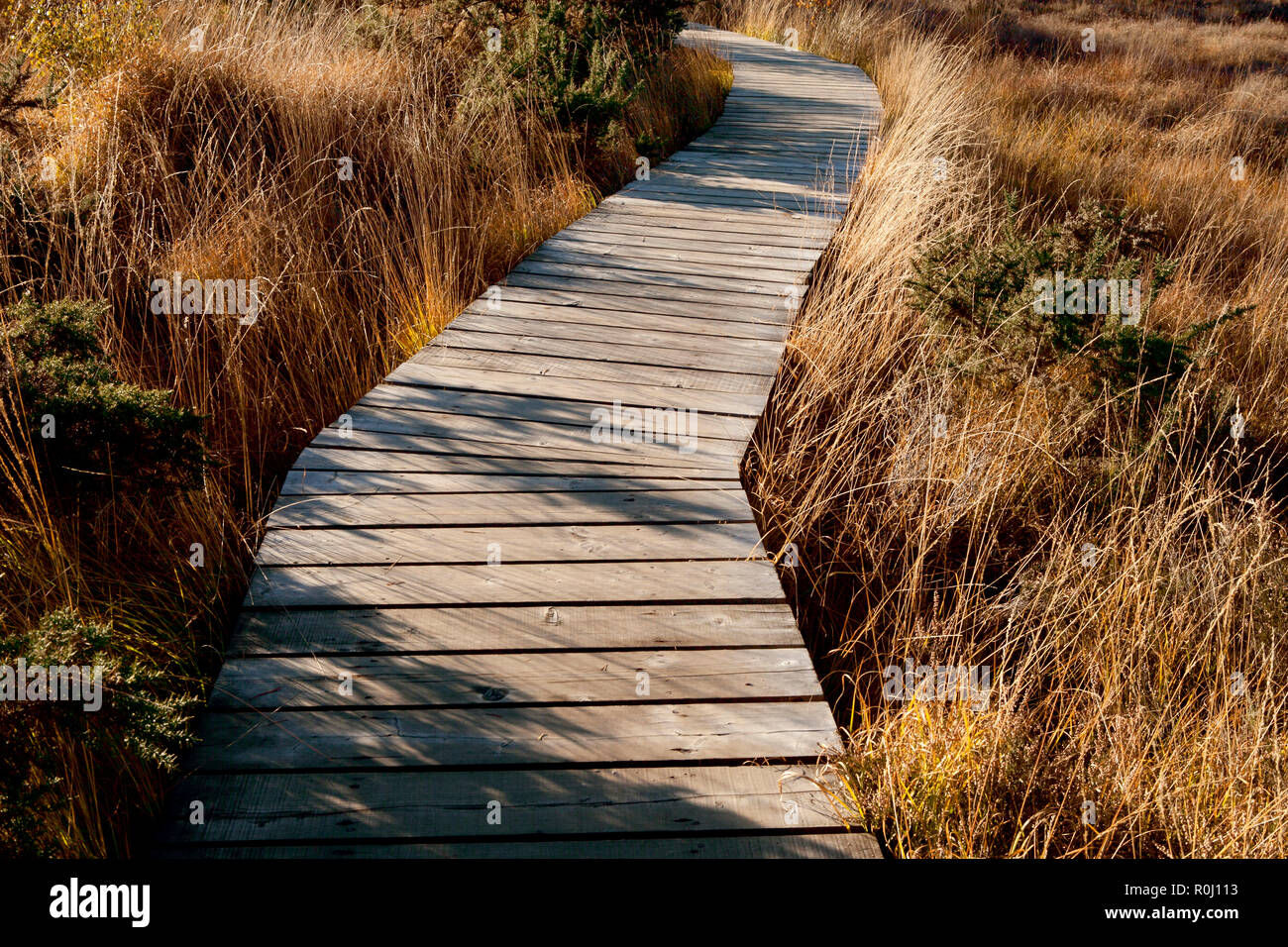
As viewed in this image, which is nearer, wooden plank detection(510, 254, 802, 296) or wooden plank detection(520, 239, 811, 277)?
wooden plank detection(510, 254, 802, 296)

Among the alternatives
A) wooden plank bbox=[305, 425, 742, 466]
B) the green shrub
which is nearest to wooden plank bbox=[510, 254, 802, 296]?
wooden plank bbox=[305, 425, 742, 466]

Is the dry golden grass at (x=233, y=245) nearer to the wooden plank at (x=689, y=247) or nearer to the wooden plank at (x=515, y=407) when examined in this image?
the wooden plank at (x=689, y=247)

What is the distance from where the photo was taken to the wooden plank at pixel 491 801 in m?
1.80

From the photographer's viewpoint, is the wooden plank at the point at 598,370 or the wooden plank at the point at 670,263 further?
the wooden plank at the point at 670,263

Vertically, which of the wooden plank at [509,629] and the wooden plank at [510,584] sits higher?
the wooden plank at [510,584]

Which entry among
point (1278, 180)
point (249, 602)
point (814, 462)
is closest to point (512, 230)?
point (814, 462)

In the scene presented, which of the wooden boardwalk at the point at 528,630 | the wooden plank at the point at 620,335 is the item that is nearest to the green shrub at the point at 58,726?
the wooden boardwalk at the point at 528,630

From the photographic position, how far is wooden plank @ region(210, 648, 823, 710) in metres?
2.11

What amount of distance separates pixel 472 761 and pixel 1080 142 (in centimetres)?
957

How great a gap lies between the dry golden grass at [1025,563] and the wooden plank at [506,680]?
30 centimetres

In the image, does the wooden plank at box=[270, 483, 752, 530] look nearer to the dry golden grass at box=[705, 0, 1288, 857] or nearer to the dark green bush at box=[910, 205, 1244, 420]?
the dry golden grass at box=[705, 0, 1288, 857]

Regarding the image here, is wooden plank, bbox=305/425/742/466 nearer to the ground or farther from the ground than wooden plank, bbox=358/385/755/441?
nearer to the ground

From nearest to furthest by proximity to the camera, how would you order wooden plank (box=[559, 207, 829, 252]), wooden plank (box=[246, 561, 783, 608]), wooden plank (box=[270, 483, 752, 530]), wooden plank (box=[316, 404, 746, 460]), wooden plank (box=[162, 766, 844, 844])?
1. wooden plank (box=[162, 766, 844, 844])
2. wooden plank (box=[246, 561, 783, 608])
3. wooden plank (box=[270, 483, 752, 530])
4. wooden plank (box=[316, 404, 746, 460])
5. wooden plank (box=[559, 207, 829, 252])
